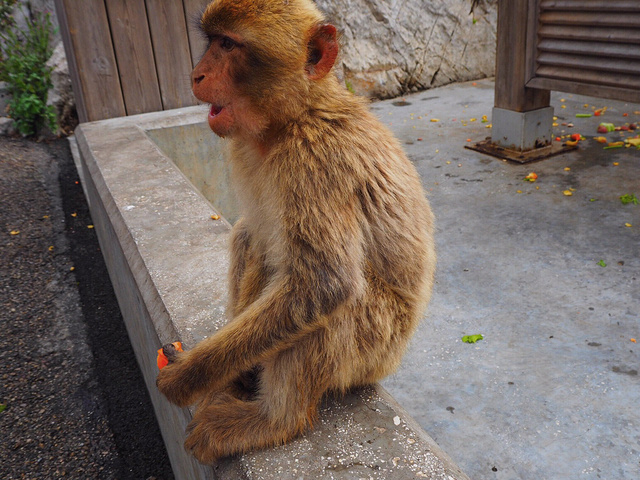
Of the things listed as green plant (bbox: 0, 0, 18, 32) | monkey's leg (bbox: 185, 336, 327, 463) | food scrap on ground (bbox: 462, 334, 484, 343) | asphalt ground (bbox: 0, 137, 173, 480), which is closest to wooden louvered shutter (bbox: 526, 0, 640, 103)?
food scrap on ground (bbox: 462, 334, 484, 343)

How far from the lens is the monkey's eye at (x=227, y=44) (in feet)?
5.46

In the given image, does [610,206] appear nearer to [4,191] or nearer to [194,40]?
[194,40]

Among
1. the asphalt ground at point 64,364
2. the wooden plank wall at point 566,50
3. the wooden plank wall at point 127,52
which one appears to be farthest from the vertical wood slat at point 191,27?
the wooden plank wall at point 566,50

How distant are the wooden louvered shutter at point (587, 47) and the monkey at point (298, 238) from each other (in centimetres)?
380

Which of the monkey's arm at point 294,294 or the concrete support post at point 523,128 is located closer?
the monkey's arm at point 294,294

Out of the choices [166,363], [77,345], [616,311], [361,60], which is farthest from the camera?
[361,60]

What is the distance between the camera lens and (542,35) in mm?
5371

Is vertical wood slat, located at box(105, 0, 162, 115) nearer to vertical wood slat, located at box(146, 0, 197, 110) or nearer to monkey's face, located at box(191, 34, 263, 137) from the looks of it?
vertical wood slat, located at box(146, 0, 197, 110)

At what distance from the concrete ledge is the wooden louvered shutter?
368cm

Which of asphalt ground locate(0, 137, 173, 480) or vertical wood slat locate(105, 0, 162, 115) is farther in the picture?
vertical wood slat locate(105, 0, 162, 115)

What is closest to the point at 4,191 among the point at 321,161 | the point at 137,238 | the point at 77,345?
the point at 77,345

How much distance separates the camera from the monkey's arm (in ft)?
5.06

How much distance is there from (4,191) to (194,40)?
94.8 inches

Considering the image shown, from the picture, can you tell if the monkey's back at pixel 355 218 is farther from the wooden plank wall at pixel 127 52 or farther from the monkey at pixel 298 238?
the wooden plank wall at pixel 127 52
